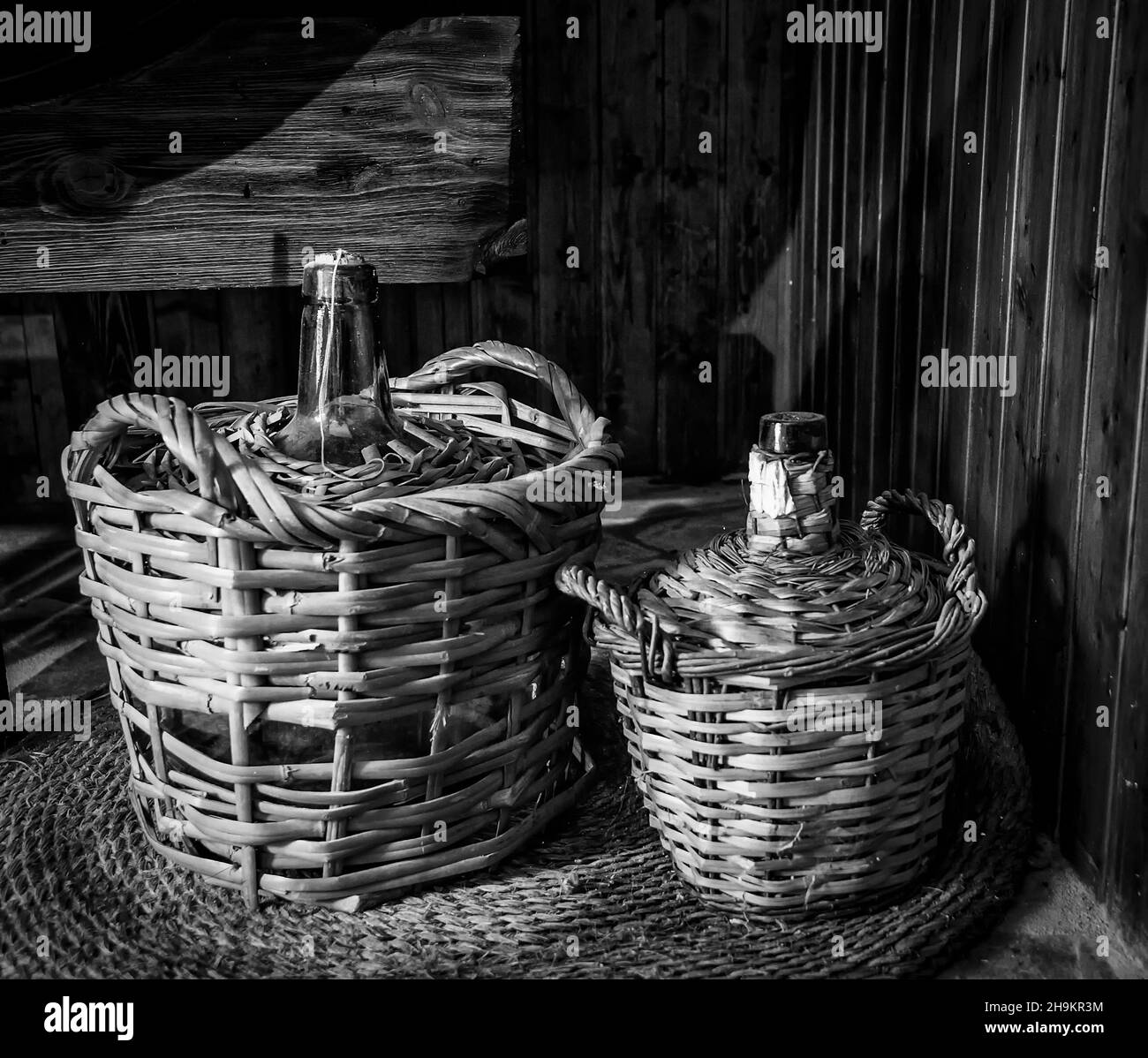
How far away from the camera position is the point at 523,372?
1686mm

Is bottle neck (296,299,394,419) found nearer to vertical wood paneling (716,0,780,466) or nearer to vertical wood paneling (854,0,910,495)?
vertical wood paneling (854,0,910,495)

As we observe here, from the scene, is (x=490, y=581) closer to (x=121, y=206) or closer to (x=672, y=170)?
(x=121, y=206)

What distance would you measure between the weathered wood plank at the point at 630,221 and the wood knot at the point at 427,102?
134 cm

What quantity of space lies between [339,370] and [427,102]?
2.58 feet

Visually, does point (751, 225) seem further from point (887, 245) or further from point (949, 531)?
point (949, 531)

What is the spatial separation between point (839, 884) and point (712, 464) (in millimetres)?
2231

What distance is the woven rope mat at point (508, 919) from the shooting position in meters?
1.33

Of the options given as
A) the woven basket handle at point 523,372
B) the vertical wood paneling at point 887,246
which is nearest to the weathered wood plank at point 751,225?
the vertical wood paneling at point 887,246

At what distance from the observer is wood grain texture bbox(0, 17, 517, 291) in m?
1.91

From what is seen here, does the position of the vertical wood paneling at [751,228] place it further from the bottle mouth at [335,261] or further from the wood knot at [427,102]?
the bottle mouth at [335,261]

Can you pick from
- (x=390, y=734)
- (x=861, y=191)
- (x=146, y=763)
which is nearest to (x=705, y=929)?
(x=390, y=734)

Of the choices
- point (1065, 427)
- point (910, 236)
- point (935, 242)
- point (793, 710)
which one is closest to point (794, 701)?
point (793, 710)

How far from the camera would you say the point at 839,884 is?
136cm

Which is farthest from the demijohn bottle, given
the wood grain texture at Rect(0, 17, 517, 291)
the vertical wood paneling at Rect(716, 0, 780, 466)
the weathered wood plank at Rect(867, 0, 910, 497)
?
the vertical wood paneling at Rect(716, 0, 780, 466)
